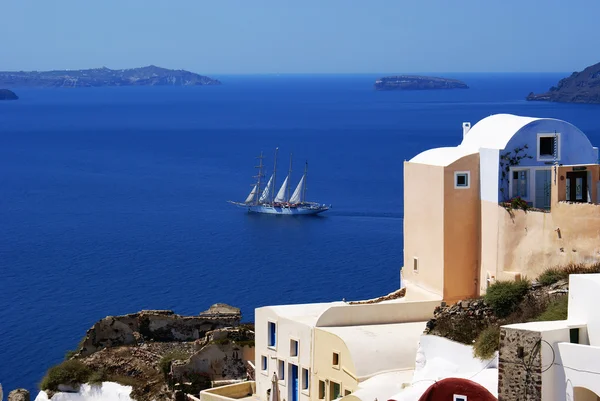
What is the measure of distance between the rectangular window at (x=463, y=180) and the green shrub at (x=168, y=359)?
7.59m

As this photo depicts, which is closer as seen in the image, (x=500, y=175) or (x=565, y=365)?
(x=565, y=365)

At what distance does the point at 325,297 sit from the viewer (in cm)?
6278

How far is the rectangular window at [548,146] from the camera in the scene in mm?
25828

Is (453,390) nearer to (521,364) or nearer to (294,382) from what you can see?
(521,364)

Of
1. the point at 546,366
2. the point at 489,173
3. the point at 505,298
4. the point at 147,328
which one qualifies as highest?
the point at 489,173

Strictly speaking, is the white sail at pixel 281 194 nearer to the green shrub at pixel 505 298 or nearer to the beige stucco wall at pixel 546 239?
the beige stucco wall at pixel 546 239

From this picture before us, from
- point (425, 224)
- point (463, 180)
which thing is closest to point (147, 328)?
point (425, 224)

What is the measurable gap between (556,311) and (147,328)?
14.5 metres

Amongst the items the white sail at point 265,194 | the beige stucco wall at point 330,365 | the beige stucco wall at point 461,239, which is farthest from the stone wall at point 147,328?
the white sail at point 265,194

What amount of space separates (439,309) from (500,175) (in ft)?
13.2

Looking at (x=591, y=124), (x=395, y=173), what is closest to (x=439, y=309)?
(x=395, y=173)

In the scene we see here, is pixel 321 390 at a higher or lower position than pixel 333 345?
lower

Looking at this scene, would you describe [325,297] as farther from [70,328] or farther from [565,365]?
[565,365]

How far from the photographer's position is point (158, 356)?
98.9 feet
